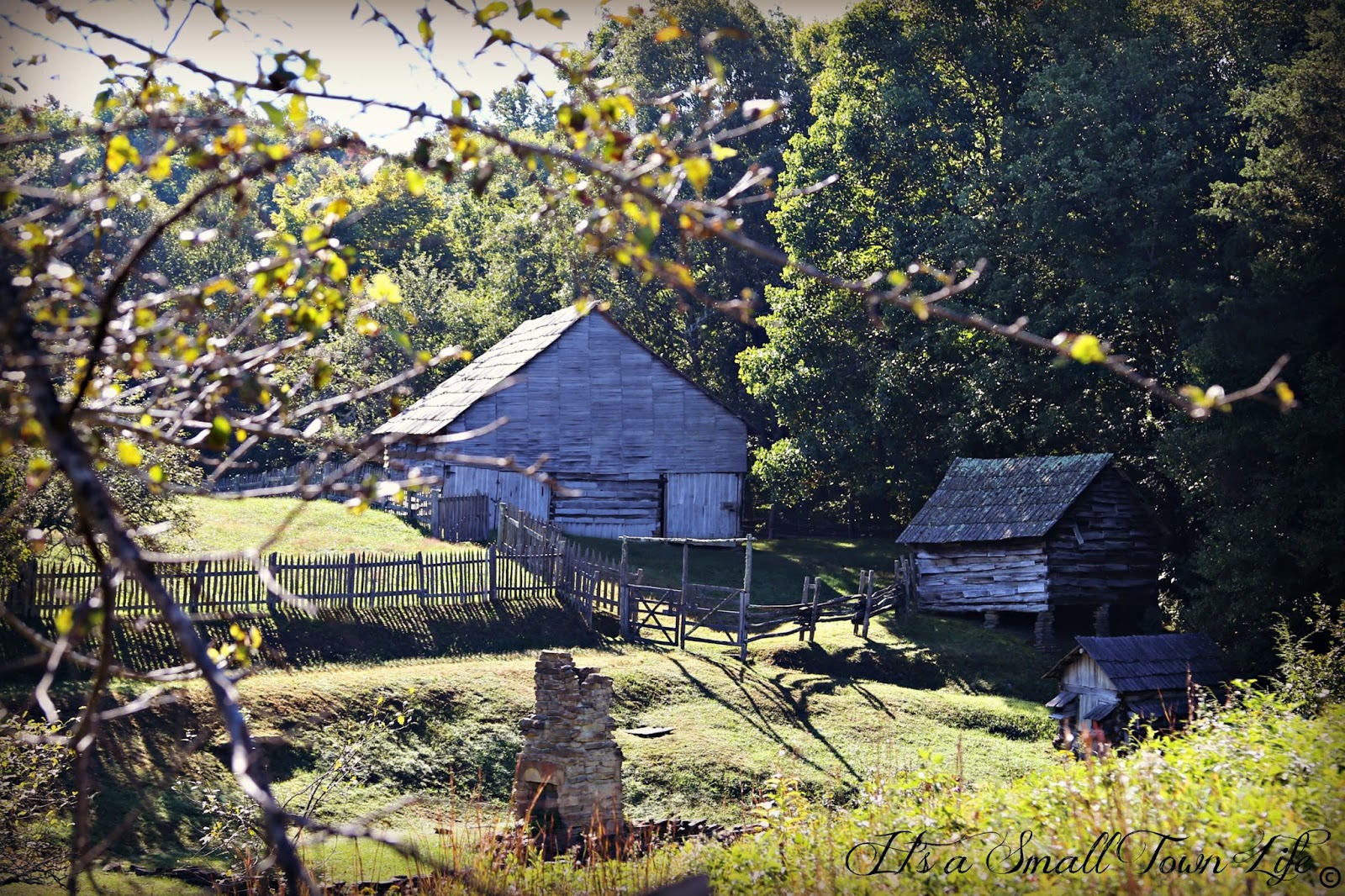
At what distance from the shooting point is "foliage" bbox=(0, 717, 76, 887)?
10.9 meters

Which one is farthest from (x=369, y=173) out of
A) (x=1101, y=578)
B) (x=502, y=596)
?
(x=1101, y=578)

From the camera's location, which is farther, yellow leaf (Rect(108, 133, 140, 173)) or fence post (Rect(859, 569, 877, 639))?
fence post (Rect(859, 569, 877, 639))

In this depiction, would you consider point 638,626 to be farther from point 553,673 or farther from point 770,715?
point 553,673

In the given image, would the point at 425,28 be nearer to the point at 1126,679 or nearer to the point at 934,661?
the point at 1126,679

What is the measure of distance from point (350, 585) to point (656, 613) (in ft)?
20.7

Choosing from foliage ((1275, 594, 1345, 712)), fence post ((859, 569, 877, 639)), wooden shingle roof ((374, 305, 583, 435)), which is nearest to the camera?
foliage ((1275, 594, 1345, 712))

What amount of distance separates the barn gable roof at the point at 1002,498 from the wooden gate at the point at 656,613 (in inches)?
252

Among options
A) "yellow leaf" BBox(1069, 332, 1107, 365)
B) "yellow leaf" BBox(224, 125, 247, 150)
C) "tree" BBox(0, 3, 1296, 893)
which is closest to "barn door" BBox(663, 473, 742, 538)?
"tree" BBox(0, 3, 1296, 893)

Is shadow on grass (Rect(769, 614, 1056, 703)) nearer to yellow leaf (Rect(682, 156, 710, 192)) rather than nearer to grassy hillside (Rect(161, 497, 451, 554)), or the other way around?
grassy hillside (Rect(161, 497, 451, 554))

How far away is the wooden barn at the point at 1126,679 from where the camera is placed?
19.0 m

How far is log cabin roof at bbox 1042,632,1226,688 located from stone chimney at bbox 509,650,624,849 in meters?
9.45

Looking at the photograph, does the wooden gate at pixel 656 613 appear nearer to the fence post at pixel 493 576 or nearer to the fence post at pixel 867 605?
the fence post at pixel 493 576

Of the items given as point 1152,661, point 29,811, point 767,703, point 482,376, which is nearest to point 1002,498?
point 1152,661

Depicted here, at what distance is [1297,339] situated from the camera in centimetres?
2217
